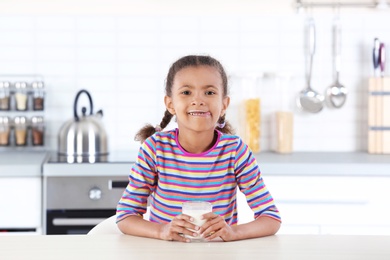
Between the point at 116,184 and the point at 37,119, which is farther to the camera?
the point at 37,119

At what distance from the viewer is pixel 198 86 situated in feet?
5.59

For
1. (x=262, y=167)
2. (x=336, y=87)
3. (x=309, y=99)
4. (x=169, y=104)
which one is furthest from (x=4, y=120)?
(x=169, y=104)

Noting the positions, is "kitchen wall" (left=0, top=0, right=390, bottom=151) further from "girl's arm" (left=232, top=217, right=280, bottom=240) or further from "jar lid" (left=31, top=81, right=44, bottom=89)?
"girl's arm" (left=232, top=217, right=280, bottom=240)

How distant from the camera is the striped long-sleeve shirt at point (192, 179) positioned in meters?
1.72

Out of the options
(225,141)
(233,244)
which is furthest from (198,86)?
(233,244)

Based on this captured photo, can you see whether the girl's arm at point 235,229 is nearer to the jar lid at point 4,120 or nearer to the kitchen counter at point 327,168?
the kitchen counter at point 327,168

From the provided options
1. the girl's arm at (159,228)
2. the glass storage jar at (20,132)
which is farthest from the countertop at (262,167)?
the girl's arm at (159,228)

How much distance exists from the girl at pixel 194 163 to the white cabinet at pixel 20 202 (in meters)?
1.10

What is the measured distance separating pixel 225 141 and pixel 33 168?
1213mm

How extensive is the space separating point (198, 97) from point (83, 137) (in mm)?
1435

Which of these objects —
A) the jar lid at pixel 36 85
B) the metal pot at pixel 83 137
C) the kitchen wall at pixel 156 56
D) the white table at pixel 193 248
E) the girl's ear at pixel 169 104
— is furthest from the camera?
the kitchen wall at pixel 156 56

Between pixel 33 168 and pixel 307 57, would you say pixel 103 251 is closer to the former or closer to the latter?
pixel 33 168

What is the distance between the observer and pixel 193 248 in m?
1.42

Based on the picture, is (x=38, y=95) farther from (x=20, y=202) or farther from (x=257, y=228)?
(x=257, y=228)
